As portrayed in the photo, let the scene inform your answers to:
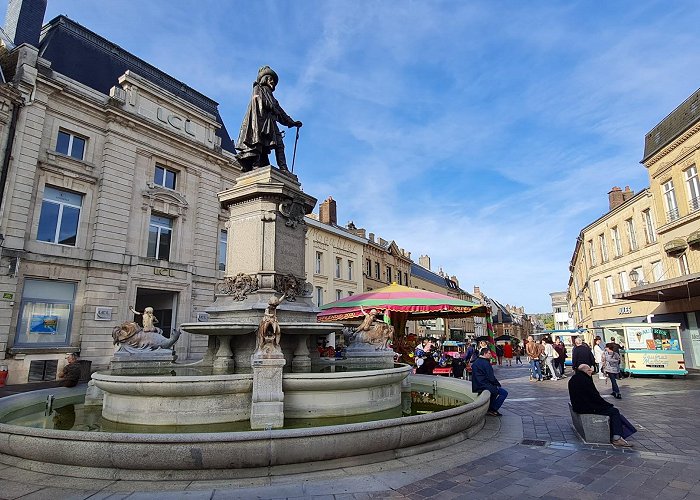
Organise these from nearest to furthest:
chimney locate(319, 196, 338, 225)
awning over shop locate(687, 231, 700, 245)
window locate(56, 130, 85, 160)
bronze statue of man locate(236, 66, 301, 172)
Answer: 1. bronze statue of man locate(236, 66, 301, 172)
2. window locate(56, 130, 85, 160)
3. awning over shop locate(687, 231, 700, 245)
4. chimney locate(319, 196, 338, 225)

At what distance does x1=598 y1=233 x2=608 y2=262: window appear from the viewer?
29.0 m

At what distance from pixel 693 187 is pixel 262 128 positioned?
70.7 ft

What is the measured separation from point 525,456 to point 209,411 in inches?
166

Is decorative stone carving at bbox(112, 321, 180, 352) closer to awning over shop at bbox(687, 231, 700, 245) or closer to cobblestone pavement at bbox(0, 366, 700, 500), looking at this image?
cobblestone pavement at bbox(0, 366, 700, 500)

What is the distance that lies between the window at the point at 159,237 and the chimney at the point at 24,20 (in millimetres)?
9453

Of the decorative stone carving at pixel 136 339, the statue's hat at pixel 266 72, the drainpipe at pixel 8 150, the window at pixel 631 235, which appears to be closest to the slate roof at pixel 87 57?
the drainpipe at pixel 8 150

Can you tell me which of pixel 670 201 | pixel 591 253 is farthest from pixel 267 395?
pixel 591 253

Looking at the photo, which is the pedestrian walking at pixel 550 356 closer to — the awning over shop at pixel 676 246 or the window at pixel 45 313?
the awning over shop at pixel 676 246

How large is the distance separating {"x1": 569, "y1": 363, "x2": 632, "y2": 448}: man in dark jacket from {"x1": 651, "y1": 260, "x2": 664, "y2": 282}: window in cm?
2058

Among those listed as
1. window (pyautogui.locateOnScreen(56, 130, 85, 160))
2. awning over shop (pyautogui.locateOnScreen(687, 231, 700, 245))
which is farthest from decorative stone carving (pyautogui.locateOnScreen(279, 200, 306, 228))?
awning over shop (pyautogui.locateOnScreen(687, 231, 700, 245))

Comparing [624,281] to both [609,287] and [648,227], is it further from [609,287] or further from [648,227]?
[648,227]

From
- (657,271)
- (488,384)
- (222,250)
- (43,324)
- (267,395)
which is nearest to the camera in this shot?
(267,395)

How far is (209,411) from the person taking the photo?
5.43m

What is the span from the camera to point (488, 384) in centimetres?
759
